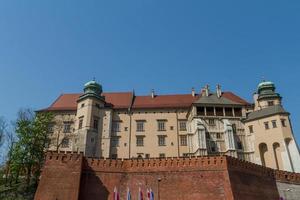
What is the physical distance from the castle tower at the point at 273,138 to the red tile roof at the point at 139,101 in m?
6.63

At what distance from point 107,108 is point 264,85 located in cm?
2947

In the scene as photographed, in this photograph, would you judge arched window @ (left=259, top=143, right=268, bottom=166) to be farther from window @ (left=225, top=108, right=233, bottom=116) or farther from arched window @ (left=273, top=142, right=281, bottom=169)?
window @ (left=225, top=108, right=233, bottom=116)

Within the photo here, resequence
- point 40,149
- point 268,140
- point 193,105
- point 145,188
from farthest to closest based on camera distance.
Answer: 1. point 193,105
2. point 268,140
3. point 40,149
4. point 145,188

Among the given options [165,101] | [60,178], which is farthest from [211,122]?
[60,178]

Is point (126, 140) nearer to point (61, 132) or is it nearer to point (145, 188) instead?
point (61, 132)

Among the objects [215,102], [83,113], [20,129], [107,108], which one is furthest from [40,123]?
[215,102]

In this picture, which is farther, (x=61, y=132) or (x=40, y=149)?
(x=61, y=132)

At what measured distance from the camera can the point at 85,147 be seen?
5166 cm

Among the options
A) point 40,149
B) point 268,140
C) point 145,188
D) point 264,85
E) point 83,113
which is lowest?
point 145,188

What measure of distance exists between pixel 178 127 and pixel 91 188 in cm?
2823

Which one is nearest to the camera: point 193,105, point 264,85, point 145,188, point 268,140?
point 145,188

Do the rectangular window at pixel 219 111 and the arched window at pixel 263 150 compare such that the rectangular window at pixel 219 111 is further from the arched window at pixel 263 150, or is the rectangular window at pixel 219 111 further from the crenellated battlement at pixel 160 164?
the crenellated battlement at pixel 160 164

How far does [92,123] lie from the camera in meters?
54.3

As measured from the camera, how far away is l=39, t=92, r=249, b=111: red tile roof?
5878cm
